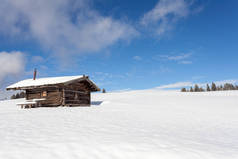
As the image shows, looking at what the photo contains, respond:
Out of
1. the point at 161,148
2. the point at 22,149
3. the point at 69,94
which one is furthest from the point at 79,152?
the point at 69,94

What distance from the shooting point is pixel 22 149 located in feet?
12.7

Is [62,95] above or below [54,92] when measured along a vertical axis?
below

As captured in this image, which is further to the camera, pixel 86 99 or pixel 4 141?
pixel 86 99

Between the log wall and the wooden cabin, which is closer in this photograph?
the wooden cabin

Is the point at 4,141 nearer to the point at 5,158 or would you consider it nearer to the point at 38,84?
the point at 5,158

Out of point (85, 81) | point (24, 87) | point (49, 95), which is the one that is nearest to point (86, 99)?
point (85, 81)

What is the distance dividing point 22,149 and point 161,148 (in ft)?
12.0

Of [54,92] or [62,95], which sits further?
[54,92]

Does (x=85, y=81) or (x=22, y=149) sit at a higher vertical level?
(x=85, y=81)

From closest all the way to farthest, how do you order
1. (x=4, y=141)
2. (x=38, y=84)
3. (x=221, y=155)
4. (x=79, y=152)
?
(x=79, y=152)
(x=221, y=155)
(x=4, y=141)
(x=38, y=84)

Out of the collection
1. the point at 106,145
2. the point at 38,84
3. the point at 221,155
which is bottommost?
the point at 221,155

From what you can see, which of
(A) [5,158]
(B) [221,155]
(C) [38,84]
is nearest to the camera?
(A) [5,158]

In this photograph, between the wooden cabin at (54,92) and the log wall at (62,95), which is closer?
the wooden cabin at (54,92)

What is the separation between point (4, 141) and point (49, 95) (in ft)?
45.7
